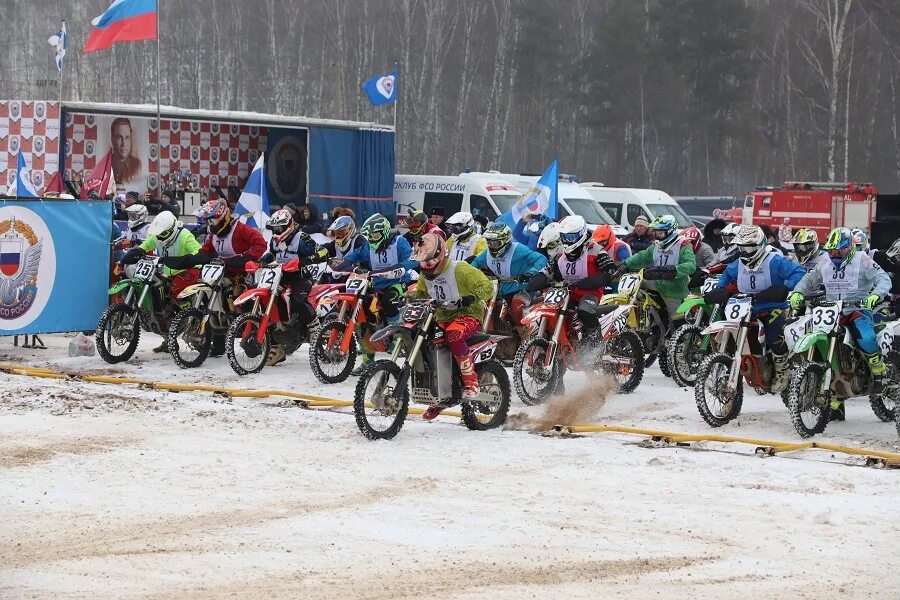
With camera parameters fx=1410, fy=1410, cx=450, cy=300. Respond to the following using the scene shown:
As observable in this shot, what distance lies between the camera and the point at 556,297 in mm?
12852

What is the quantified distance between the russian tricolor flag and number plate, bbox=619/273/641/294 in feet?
43.5

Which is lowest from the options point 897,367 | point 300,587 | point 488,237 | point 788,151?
point 300,587

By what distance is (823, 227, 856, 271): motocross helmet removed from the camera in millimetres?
11820

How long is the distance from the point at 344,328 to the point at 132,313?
8.28 feet

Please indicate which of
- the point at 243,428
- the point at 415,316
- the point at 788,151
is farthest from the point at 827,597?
the point at 788,151

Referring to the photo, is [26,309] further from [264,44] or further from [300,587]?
[264,44]

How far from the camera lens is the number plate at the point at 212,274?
47.4ft

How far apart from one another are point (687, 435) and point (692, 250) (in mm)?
4463

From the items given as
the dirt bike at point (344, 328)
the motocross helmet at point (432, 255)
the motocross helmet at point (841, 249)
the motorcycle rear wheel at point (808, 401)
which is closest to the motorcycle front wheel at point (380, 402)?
the motocross helmet at point (432, 255)

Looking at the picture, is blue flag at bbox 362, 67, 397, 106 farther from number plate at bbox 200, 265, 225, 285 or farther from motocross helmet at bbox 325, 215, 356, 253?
number plate at bbox 200, 265, 225, 285

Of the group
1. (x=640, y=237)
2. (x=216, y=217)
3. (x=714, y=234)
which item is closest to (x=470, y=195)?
(x=714, y=234)

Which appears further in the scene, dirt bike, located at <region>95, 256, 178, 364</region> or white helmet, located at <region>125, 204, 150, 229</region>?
white helmet, located at <region>125, 204, 150, 229</region>

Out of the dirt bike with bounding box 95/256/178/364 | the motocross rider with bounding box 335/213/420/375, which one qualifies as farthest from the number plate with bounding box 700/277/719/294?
the dirt bike with bounding box 95/256/178/364

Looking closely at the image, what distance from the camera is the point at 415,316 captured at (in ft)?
35.5
